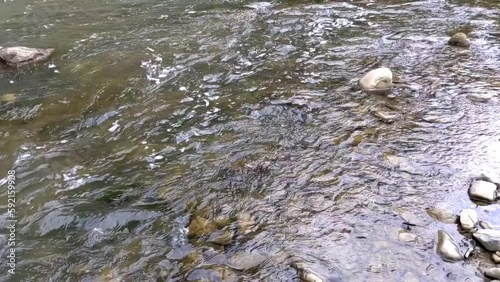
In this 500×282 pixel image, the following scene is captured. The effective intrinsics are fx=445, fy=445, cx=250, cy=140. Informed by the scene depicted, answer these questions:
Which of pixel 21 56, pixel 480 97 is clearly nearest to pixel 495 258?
pixel 480 97

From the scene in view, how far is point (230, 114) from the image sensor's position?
6.04m

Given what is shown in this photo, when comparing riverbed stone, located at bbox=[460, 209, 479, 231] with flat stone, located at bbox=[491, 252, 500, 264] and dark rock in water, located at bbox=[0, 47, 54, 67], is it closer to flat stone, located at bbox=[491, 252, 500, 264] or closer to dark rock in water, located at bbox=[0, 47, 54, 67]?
flat stone, located at bbox=[491, 252, 500, 264]


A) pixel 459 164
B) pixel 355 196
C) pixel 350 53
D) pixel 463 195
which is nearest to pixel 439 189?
pixel 463 195

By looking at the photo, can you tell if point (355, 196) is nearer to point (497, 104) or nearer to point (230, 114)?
point (230, 114)

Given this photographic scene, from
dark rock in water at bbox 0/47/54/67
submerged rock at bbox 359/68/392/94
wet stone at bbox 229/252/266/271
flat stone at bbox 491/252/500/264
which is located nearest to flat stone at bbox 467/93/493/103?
submerged rock at bbox 359/68/392/94

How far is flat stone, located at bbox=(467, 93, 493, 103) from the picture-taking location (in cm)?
596

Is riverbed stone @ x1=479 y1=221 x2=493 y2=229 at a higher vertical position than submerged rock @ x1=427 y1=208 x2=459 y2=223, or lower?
higher

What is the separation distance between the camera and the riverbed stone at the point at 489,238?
142 inches

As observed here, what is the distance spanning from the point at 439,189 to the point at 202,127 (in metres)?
2.95

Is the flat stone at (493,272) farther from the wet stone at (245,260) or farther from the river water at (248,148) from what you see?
the wet stone at (245,260)

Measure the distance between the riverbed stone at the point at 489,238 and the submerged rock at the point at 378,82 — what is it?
293 centimetres

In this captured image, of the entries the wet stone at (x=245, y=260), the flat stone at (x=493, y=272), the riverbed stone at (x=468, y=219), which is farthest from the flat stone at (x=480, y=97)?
the wet stone at (x=245, y=260)

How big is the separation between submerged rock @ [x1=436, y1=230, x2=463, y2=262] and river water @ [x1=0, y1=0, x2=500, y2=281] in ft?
0.23

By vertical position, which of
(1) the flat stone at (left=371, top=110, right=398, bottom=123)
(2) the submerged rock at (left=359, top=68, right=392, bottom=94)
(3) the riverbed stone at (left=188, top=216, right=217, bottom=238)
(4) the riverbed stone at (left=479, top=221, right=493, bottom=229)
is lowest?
(4) the riverbed stone at (left=479, top=221, right=493, bottom=229)
